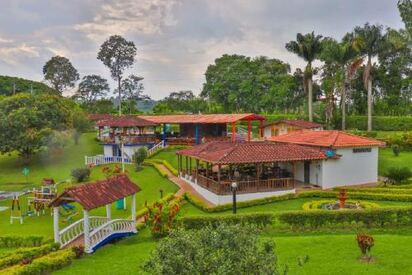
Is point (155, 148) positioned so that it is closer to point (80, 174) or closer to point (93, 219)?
point (80, 174)

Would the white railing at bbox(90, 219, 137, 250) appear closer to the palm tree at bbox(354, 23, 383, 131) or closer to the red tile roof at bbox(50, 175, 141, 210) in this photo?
the red tile roof at bbox(50, 175, 141, 210)

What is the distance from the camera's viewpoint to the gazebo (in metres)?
16.3

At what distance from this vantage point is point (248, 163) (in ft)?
80.5

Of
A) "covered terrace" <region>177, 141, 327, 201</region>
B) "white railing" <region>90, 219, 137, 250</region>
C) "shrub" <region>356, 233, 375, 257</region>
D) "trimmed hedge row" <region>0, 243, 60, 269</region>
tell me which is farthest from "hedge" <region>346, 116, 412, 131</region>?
"trimmed hedge row" <region>0, 243, 60, 269</region>

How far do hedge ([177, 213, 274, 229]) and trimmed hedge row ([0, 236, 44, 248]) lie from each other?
5.84 metres

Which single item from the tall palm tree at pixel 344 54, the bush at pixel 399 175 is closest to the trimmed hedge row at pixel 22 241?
the bush at pixel 399 175

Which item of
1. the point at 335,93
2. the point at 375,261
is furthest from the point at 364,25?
the point at 375,261

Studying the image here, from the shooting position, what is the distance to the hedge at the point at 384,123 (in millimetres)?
48500

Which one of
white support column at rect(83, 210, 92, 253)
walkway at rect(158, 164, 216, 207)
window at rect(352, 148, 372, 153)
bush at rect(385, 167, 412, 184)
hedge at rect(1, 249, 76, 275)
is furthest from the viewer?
window at rect(352, 148, 372, 153)

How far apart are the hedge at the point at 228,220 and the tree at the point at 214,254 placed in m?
A: 10.2

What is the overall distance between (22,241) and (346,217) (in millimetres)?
13834

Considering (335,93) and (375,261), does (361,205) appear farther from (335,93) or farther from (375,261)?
(335,93)

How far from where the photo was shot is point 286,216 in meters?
18.6

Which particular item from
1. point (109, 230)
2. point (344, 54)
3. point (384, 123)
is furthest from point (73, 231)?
point (384, 123)
